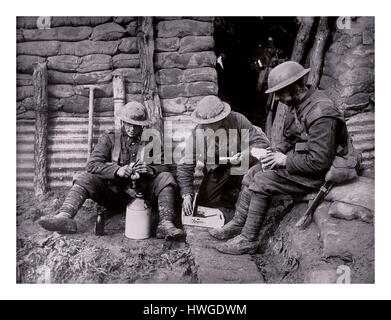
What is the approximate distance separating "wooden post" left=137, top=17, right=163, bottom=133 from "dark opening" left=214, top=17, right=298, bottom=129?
2.20 feet

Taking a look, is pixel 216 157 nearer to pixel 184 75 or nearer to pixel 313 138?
pixel 184 75

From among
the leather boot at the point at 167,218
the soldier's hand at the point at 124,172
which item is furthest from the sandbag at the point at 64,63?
the leather boot at the point at 167,218

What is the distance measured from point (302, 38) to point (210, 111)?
1.33 meters

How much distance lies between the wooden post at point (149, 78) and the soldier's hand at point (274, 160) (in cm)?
117

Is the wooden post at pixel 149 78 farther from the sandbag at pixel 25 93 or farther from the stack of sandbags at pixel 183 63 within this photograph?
the sandbag at pixel 25 93

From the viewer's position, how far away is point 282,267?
3.12m

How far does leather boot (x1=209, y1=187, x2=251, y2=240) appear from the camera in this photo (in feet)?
11.2

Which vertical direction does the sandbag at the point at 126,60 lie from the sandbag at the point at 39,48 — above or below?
below

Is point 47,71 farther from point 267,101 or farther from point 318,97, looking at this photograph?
point 318,97

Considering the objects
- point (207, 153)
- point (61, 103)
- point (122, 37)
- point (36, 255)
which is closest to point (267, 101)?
point (207, 153)

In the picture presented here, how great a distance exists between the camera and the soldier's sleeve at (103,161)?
3.50 metres

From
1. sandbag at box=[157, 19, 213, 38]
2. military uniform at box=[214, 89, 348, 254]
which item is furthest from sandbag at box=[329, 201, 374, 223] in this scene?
sandbag at box=[157, 19, 213, 38]

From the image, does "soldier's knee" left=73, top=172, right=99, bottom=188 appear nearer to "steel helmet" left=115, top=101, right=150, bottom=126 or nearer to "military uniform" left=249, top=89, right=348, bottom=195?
"steel helmet" left=115, top=101, right=150, bottom=126

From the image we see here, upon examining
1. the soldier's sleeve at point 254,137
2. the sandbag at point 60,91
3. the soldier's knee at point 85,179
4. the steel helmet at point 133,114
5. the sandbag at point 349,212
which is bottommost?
the sandbag at point 349,212
